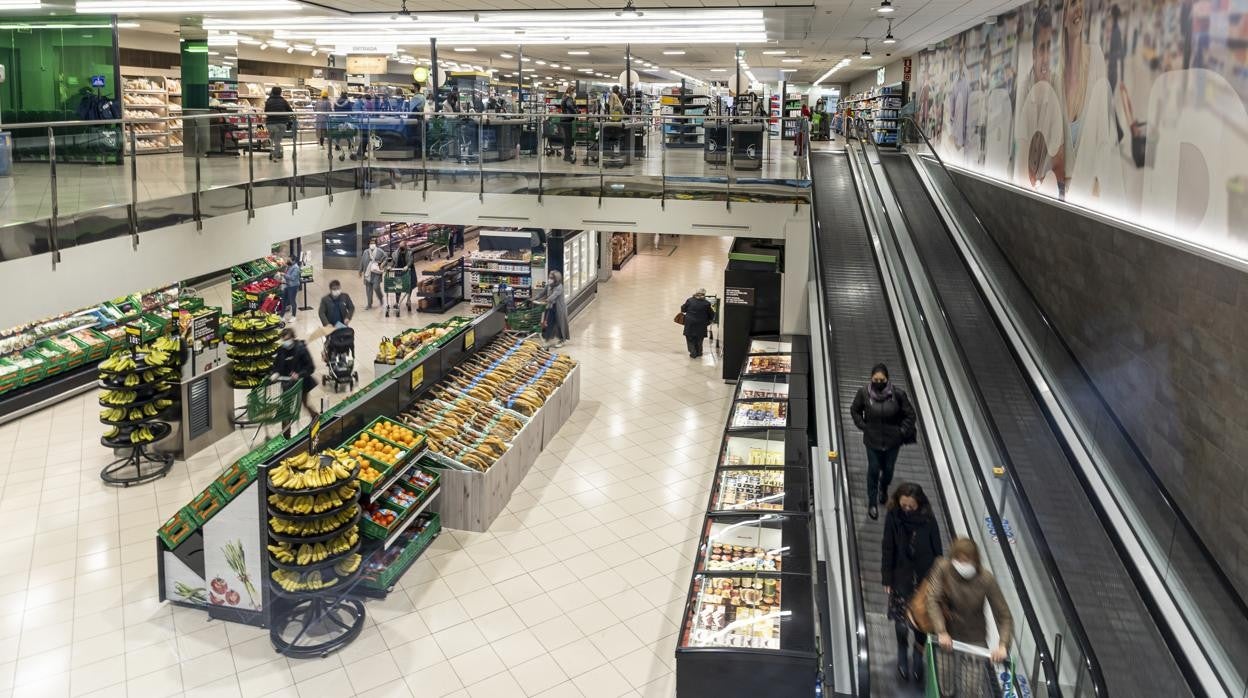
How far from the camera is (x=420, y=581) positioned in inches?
314

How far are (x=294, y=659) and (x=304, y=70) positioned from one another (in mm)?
23741

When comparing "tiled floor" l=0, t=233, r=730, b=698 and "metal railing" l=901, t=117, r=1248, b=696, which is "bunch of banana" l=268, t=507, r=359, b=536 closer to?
"tiled floor" l=0, t=233, r=730, b=698

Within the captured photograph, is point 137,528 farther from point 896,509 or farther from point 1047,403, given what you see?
point 1047,403

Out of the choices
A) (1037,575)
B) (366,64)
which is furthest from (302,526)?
(366,64)

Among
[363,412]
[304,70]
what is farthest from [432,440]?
[304,70]

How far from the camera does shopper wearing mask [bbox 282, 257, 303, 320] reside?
16812 mm

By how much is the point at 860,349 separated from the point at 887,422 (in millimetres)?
3270

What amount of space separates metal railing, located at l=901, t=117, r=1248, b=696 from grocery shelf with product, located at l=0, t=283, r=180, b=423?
10.6 meters

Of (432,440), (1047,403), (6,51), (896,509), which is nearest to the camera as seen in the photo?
(896,509)

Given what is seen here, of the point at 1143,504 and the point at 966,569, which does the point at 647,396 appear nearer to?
the point at 1143,504

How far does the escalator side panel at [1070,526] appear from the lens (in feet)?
17.7

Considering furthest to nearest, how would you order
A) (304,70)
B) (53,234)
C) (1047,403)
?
(304,70)
(1047,403)
(53,234)

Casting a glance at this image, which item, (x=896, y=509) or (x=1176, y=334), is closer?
(x=896, y=509)

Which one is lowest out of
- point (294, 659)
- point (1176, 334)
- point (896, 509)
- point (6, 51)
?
point (294, 659)
